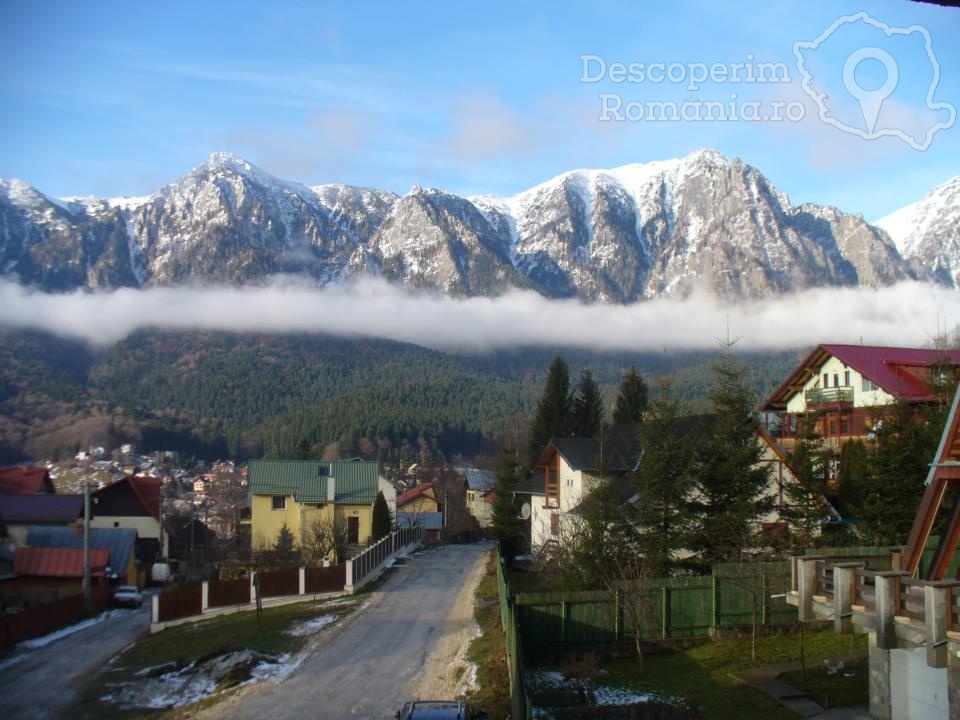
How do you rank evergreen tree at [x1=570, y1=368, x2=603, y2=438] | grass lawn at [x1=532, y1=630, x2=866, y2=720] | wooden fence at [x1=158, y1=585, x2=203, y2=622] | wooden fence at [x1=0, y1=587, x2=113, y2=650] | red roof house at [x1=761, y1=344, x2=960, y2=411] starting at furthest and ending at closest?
evergreen tree at [x1=570, y1=368, x2=603, y2=438]
red roof house at [x1=761, y1=344, x2=960, y2=411]
wooden fence at [x1=158, y1=585, x2=203, y2=622]
wooden fence at [x1=0, y1=587, x2=113, y2=650]
grass lawn at [x1=532, y1=630, x2=866, y2=720]

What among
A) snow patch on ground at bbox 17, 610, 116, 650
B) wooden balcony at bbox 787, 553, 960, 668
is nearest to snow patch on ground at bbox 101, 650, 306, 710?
snow patch on ground at bbox 17, 610, 116, 650

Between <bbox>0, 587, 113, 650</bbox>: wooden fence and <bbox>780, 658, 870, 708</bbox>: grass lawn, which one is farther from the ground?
<bbox>780, 658, 870, 708</bbox>: grass lawn

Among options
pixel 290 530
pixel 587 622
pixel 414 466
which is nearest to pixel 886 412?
pixel 587 622

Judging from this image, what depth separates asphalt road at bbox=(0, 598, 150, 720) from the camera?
2338cm

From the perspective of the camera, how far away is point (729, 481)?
27656 millimetres

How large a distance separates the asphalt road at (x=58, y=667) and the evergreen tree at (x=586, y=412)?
38763mm

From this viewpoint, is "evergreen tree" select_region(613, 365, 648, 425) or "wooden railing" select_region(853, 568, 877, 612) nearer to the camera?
"wooden railing" select_region(853, 568, 877, 612)

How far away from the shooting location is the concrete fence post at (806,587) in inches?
541

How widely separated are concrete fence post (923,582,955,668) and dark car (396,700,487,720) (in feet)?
25.8

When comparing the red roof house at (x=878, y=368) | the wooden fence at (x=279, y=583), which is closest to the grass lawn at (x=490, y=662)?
the wooden fence at (x=279, y=583)

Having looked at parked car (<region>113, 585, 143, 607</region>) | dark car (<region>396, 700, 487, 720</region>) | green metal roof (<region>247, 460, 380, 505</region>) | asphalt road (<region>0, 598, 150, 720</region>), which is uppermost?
green metal roof (<region>247, 460, 380, 505</region>)

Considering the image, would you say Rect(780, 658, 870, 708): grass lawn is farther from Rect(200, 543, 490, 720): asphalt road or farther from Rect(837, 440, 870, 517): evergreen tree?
Rect(837, 440, 870, 517): evergreen tree

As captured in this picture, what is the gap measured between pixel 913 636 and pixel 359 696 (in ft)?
42.6

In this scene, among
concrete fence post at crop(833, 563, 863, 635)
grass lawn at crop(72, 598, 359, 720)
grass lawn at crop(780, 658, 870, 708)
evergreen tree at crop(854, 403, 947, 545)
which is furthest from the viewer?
evergreen tree at crop(854, 403, 947, 545)
